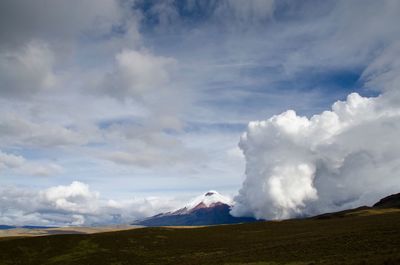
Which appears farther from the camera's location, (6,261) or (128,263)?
(6,261)

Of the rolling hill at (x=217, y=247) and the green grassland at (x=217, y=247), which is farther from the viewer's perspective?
the green grassland at (x=217, y=247)

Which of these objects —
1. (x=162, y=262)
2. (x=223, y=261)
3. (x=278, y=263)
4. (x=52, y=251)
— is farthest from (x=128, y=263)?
(x=278, y=263)

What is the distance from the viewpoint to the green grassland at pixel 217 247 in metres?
46.3

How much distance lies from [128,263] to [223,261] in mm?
18127

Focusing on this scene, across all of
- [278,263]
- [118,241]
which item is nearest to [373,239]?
[278,263]

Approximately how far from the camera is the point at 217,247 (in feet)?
245

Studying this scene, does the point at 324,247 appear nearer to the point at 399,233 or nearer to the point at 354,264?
the point at 399,233

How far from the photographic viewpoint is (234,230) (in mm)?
105625

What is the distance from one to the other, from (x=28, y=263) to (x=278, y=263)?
46.9 metres

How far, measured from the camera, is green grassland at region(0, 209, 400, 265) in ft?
152

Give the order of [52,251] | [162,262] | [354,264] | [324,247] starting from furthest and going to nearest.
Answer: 1. [52,251]
2. [162,262]
3. [324,247]
4. [354,264]

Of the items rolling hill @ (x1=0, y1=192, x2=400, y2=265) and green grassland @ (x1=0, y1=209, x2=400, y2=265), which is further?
green grassland @ (x1=0, y1=209, x2=400, y2=265)

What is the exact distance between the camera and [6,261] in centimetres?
6994

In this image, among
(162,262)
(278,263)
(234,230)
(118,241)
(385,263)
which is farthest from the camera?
(234,230)
